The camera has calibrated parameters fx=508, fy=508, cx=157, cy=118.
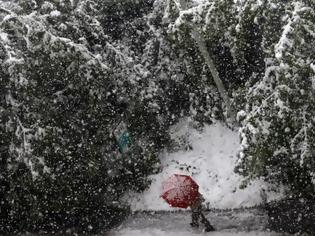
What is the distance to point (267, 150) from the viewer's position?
10672 millimetres

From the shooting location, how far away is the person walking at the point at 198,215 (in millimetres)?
10735

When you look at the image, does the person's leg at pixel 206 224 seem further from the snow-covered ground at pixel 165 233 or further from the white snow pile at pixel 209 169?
the white snow pile at pixel 209 169

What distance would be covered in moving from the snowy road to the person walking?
0.14m

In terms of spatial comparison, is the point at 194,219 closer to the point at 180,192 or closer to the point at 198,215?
the point at 198,215

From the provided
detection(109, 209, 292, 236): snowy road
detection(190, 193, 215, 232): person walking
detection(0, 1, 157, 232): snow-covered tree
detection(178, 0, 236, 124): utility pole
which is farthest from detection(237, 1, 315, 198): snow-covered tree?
detection(0, 1, 157, 232): snow-covered tree

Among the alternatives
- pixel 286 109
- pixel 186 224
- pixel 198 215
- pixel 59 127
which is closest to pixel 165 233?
pixel 186 224

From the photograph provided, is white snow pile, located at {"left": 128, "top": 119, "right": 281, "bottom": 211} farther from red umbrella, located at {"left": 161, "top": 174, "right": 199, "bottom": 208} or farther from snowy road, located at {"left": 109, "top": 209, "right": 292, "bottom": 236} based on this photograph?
red umbrella, located at {"left": 161, "top": 174, "right": 199, "bottom": 208}

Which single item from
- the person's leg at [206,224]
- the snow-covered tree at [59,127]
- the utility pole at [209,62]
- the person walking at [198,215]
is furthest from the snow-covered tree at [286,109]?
the snow-covered tree at [59,127]

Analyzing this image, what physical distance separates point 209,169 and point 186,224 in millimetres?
2287

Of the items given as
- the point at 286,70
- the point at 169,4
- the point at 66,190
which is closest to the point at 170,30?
the point at 169,4

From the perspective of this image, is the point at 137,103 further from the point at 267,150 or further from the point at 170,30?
the point at 267,150

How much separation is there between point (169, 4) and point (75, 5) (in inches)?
107

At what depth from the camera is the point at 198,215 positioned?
11.2 metres

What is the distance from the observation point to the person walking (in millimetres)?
10735
